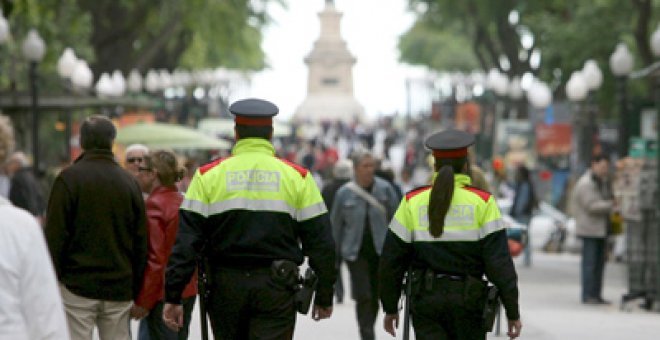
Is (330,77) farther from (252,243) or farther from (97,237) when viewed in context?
(252,243)

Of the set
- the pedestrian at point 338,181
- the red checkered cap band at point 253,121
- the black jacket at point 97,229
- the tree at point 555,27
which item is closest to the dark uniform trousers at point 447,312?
the red checkered cap band at point 253,121

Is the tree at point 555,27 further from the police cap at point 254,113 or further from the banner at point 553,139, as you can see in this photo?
the police cap at point 254,113

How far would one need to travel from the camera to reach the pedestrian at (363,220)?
1437 cm

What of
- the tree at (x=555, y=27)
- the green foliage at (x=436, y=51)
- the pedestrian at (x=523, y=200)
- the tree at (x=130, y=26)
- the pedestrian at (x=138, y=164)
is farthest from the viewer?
the green foliage at (x=436, y=51)

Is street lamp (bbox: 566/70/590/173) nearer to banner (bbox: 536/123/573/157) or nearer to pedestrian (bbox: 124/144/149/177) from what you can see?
banner (bbox: 536/123/573/157)

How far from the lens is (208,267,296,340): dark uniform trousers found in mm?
8797

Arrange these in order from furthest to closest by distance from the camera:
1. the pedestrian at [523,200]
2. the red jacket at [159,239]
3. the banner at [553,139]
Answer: the banner at [553,139]
the pedestrian at [523,200]
the red jacket at [159,239]

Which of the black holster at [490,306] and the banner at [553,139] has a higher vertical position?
the black holster at [490,306]

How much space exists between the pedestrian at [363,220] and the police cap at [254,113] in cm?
507

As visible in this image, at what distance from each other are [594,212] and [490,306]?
36.0 ft

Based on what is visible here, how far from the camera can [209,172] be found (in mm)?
8992

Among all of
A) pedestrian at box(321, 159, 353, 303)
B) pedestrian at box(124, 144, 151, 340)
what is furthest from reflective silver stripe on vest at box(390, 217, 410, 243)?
pedestrian at box(321, 159, 353, 303)

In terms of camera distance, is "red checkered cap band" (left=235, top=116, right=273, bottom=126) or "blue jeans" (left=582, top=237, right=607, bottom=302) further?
"blue jeans" (left=582, top=237, right=607, bottom=302)

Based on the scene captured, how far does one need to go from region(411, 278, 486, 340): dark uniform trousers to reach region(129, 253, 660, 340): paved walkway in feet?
19.7
